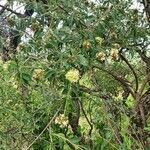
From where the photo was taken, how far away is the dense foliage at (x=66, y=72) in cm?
229

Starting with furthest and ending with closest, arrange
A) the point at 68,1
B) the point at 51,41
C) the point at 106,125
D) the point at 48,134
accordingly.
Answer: the point at 106,125 < the point at 48,134 < the point at 68,1 < the point at 51,41


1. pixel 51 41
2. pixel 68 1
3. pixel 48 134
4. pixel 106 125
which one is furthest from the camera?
pixel 106 125

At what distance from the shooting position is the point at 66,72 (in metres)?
2.27

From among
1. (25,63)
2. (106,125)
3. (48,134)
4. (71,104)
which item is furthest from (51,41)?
(106,125)

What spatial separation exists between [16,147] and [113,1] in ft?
2.95

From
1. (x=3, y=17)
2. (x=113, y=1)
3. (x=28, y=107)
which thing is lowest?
(x=28, y=107)

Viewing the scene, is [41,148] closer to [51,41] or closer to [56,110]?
[56,110]

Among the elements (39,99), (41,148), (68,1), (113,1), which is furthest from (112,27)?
(41,148)

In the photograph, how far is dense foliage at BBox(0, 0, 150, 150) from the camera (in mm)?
2291

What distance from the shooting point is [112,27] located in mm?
2680

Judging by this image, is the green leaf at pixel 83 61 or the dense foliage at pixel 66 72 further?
the dense foliage at pixel 66 72

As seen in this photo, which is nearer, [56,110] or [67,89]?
[67,89]

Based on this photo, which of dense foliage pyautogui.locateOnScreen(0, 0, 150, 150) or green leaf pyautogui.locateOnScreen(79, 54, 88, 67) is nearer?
green leaf pyautogui.locateOnScreen(79, 54, 88, 67)

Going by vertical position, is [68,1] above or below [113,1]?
below
